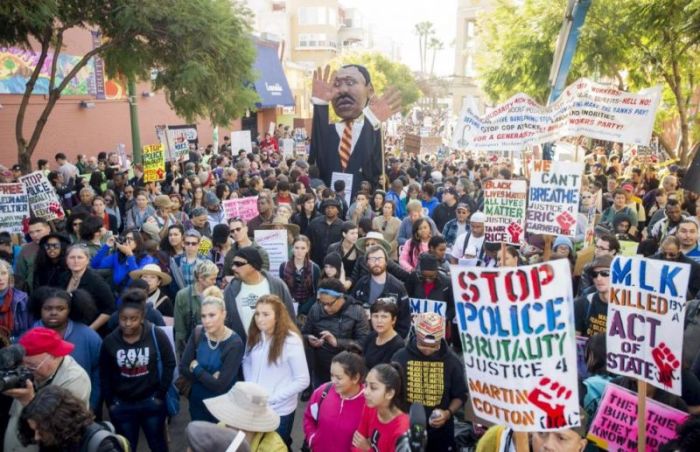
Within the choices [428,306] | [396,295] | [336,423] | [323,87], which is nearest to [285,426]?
[336,423]

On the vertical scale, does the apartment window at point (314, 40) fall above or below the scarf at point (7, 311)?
above

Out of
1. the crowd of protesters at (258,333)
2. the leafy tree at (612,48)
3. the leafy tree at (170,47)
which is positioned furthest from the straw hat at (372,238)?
the leafy tree at (612,48)

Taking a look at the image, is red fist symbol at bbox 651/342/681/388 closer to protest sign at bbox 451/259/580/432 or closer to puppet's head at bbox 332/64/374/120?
protest sign at bbox 451/259/580/432

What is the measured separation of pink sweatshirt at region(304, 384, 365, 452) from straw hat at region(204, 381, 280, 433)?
0.59 metres

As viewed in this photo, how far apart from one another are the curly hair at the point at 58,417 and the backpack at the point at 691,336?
4.15 meters

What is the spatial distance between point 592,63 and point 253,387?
56.0ft

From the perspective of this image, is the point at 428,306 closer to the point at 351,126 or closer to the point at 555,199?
the point at 555,199

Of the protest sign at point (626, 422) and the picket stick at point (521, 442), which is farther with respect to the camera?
the protest sign at point (626, 422)

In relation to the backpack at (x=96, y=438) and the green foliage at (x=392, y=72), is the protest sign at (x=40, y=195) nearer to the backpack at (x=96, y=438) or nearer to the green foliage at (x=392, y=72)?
the backpack at (x=96, y=438)

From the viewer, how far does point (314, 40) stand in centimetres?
7638

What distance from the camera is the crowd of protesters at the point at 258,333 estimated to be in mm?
3695

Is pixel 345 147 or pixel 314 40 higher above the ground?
Result: pixel 314 40

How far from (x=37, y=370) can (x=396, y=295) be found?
3.25m

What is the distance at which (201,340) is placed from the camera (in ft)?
15.5
